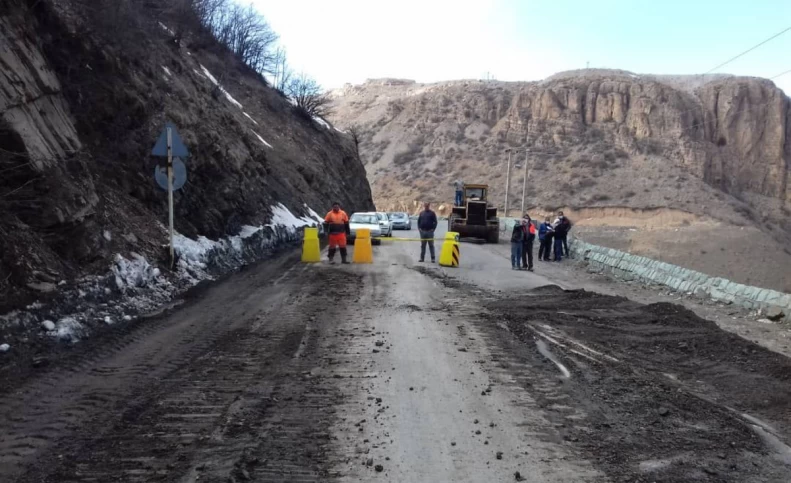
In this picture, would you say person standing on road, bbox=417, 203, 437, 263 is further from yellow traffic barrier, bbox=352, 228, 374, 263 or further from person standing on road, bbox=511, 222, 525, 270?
person standing on road, bbox=511, 222, 525, 270

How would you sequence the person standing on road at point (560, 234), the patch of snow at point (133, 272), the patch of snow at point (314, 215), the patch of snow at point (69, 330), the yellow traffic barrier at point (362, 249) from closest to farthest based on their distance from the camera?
the patch of snow at point (69, 330) < the patch of snow at point (133, 272) < the yellow traffic barrier at point (362, 249) < the person standing on road at point (560, 234) < the patch of snow at point (314, 215)

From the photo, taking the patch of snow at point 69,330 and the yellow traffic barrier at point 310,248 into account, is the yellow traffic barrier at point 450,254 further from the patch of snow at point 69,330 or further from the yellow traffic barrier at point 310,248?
the patch of snow at point 69,330

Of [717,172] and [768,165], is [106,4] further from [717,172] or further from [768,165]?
[768,165]

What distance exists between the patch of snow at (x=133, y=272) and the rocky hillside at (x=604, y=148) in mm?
67741

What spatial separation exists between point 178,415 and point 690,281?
1284 cm

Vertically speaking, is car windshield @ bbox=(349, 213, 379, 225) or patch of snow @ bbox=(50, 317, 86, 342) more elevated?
car windshield @ bbox=(349, 213, 379, 225)

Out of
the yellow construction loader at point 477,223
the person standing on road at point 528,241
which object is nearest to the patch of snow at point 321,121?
the yellow construction loader at point 477,223

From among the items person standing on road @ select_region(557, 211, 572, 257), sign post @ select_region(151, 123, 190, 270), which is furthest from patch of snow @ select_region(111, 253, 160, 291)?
person standing on road @ select_region(557, 211, 572, 257)

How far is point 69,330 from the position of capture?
7.57 m

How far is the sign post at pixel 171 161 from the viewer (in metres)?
12.0

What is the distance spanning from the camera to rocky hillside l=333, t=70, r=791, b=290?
79.3m

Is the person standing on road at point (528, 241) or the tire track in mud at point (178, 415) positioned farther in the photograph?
the person standing on road at point (528, 241)

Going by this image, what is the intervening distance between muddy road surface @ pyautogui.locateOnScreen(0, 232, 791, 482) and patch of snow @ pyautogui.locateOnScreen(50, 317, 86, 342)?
27 cm

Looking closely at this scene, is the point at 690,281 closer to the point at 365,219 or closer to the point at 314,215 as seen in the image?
the point at 365,219
